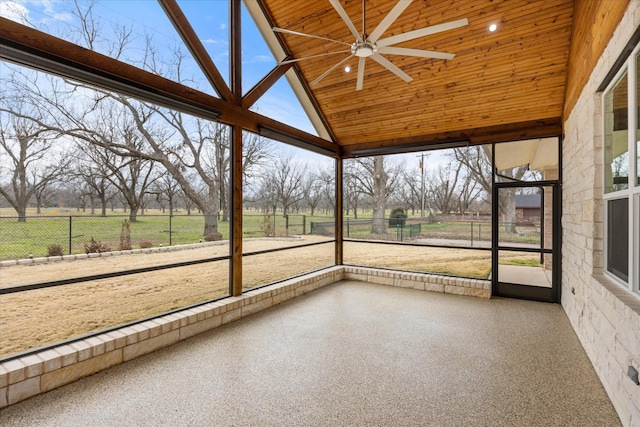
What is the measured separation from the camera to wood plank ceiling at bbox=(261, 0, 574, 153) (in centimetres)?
392

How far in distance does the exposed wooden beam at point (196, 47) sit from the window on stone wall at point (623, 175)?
4015 millimetres

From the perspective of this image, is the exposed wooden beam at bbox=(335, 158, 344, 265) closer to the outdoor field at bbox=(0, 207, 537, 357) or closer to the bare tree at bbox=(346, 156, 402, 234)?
the outdoor field at bbox=(0, 207, 537, 357)

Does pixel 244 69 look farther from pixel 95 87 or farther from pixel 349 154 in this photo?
pixel 349 154

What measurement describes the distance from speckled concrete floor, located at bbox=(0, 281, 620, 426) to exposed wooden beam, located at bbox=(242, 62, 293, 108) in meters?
3.02

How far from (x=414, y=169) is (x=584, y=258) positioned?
345 cm

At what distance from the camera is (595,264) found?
3.00 meters

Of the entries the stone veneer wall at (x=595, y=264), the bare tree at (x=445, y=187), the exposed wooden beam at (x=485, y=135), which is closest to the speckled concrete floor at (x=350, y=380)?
the stone veneer wall at (x=595, y=264)

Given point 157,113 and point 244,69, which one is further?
point 244,69

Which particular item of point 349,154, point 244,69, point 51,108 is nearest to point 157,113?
point 51,108

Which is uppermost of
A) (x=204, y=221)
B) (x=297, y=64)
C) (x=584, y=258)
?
(x=297, y=64)

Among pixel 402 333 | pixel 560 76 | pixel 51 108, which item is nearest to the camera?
pixel 51 108

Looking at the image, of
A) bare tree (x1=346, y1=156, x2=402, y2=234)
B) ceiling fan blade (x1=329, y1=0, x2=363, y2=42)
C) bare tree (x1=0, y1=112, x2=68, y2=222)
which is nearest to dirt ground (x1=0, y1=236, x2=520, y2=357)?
bare tree (x1=0, y1=112, x2=68, y2=222)

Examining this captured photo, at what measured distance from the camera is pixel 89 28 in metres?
3.01

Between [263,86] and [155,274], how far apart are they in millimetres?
3273
